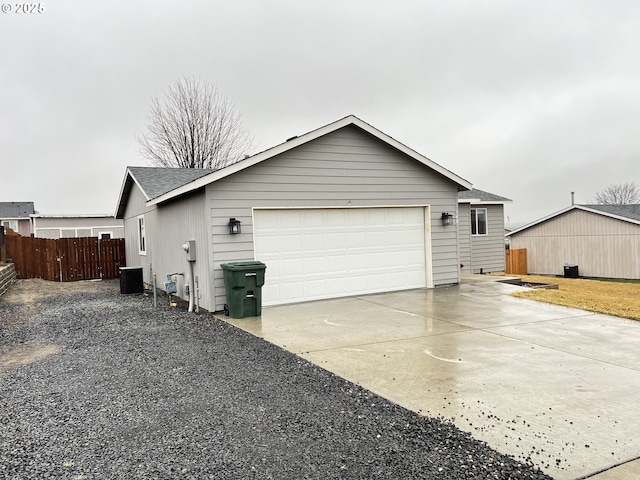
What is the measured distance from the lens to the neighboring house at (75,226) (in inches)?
1113

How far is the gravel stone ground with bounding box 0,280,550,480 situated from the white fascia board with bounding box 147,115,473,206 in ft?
11.7

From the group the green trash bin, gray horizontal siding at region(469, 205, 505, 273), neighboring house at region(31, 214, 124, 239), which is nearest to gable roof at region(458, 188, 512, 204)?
gray horizontal siding at region(469, 205, 505, 273)

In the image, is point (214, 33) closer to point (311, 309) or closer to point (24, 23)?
point (24, 23)

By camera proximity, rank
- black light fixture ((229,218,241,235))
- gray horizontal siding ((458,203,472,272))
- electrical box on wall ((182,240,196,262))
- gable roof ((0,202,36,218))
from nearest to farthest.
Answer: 1. black light fixture ((229,218,241,235))
2. electrical box on wall ((182,240,196,262))
3. gray horizontal siding ((458,203,472,272))
4. gable roof ((0,202,36,218))

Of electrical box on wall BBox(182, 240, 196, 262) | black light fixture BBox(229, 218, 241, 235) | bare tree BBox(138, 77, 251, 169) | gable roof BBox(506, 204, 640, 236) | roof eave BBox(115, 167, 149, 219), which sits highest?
bare tree BBox(138, 77, 251, 169)

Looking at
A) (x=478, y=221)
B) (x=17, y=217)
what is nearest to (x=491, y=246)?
(x=478, y=221)

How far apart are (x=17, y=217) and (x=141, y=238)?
1129 inches

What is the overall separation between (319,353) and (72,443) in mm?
3161

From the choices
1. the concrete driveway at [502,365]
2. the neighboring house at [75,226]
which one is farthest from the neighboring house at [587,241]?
the neighboring house at [75,226]

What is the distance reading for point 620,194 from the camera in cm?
5378

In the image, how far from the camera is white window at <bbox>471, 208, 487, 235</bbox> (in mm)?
18688

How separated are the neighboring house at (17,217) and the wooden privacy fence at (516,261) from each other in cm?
3698

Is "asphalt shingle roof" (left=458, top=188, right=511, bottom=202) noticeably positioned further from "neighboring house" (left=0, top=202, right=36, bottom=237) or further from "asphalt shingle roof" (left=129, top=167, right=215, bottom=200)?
"neighboring house" (left=0, top=202, right=36, bottom=237)

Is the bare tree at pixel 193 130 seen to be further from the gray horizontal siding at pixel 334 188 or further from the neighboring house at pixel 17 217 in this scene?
the gray horizontal siding at pixel 334 188
